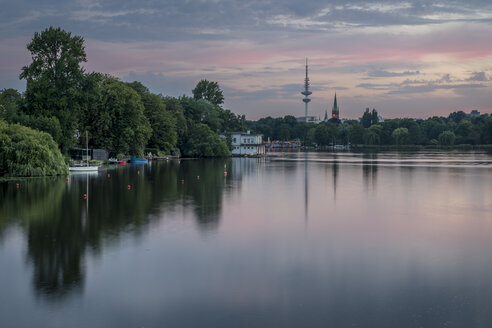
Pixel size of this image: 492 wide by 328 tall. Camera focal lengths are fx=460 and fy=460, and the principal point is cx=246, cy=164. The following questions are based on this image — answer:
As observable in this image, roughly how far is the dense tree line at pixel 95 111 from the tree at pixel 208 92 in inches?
859

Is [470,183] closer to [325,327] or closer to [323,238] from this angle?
[323,238]

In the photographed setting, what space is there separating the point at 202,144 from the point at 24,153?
66.7m

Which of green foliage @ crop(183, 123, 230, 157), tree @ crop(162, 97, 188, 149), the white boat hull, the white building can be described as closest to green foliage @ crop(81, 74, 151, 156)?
the white boat hull

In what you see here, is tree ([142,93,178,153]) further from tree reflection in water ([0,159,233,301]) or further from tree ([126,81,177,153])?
tree reflection in water ([0,159,233,301])

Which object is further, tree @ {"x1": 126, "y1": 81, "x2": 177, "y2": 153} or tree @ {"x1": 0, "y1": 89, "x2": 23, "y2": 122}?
tree @ {"x1": 126, "y1": 81, "x2": 177, "y2": 153}

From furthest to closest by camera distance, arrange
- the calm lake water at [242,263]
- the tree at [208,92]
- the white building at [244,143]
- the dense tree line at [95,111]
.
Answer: the tree at [208,92]
the white building at [244,143]
the dense tree line at [95,111]
the calm lake water at [242,263]

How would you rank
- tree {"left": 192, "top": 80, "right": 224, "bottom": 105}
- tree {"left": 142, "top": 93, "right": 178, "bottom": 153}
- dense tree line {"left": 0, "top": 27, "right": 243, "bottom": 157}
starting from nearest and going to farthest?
dense tree line {"left": 0, "top": 27, "right": 243, "bottom": 157} → tree {"left": 142, "top": 93, "right": 178, "bottom": 153} → tree {"left": 192, "top": 80, "right": 224, "bottom": 105}

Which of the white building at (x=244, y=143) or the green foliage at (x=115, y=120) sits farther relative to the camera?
the white building at (x=244, y=143)

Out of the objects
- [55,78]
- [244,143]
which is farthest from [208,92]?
[55,78]

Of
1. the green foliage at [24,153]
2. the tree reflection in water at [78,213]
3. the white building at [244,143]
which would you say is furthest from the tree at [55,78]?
the white building at [244,143]

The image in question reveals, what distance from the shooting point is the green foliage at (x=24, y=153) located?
49.9 meters

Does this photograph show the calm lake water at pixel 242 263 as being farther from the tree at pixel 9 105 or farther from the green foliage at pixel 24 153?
the tree at pixel 9 105

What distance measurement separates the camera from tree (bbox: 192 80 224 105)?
15438 cm

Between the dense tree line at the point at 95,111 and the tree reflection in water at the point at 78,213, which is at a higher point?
the dense tree line at the point at 95,111
